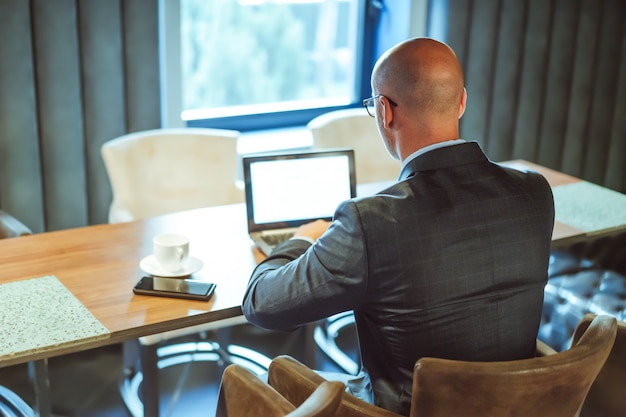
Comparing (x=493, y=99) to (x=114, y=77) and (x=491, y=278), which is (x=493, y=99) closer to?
(x=114, y=77)

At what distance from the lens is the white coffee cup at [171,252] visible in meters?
2.21

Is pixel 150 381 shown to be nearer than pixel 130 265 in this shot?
No

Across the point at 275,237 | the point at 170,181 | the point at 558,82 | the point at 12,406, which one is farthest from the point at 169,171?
the point at 558,82

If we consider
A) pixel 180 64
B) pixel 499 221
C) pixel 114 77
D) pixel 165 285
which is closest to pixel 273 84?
pixel 180 64

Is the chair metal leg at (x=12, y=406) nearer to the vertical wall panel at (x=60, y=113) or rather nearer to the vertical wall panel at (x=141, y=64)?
the vertical wall panel at (x=60, y=113)

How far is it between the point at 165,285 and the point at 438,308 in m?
0.76

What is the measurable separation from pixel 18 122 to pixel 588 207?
7.22ft

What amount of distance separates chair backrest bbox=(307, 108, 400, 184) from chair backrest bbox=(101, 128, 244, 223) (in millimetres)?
372

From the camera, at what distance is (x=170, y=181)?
10.6 feet

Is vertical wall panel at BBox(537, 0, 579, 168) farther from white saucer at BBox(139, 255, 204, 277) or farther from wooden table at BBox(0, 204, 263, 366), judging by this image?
white saucer at BBox(139, 255, 204, 277)

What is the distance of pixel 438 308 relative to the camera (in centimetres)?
172

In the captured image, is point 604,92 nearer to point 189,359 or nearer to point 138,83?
point 138,83

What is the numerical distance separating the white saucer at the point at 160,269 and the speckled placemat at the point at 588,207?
1187 millimetres

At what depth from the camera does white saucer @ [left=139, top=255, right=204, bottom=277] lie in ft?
7.29
